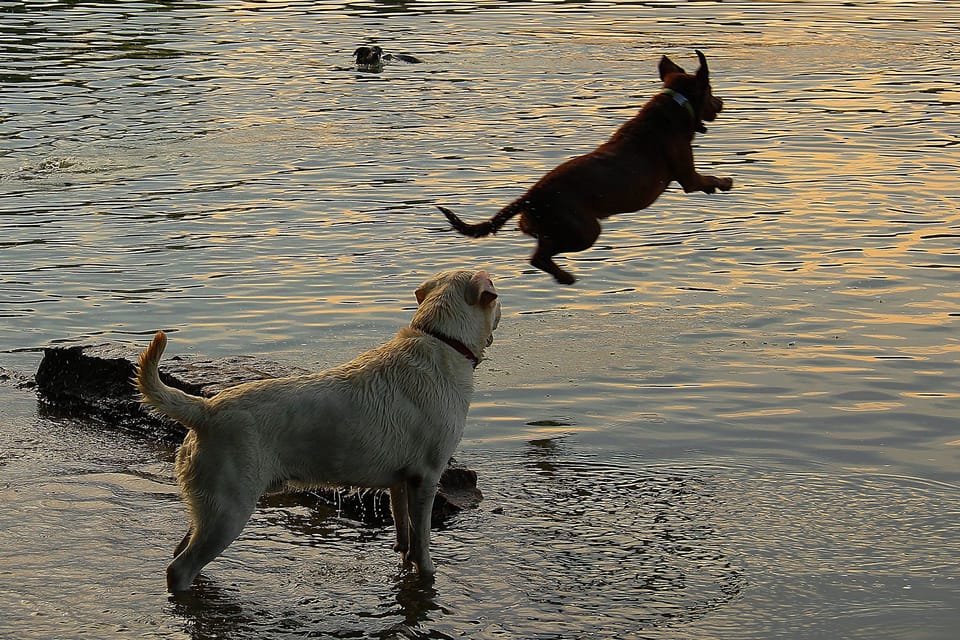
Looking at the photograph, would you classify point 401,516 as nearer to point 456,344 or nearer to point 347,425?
point 347,425

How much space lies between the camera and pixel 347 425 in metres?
6.49

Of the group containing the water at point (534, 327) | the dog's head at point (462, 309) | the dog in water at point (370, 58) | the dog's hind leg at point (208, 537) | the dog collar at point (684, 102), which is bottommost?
the water at point (534, 327)

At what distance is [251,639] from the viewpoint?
6230 millimetres

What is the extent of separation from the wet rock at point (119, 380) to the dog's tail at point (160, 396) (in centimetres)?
212

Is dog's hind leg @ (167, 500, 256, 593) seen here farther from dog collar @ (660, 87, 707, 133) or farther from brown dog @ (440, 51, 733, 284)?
dog collar @ (660, 87, 707, 133)

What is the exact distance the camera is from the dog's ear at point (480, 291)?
265 inches

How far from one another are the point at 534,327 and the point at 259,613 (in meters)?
5.49

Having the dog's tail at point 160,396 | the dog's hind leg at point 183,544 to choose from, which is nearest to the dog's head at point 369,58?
the dog's hind leg at point 183,544

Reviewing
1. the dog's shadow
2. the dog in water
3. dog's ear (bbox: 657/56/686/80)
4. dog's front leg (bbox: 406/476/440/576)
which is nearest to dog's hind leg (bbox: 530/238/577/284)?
dog's ear (bbox: 657/56/686/80)

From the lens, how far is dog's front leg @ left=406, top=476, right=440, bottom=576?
676 centimetres

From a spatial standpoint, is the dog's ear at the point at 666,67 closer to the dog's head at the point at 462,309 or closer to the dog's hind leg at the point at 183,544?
the dog's head at the point at 462,309

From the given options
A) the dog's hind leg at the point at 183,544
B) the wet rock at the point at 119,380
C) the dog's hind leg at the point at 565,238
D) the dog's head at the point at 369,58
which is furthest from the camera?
the dog's head at the point at 369,58

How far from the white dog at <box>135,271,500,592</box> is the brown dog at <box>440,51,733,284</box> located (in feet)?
7.93

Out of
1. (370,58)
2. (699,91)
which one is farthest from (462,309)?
(370,58)
